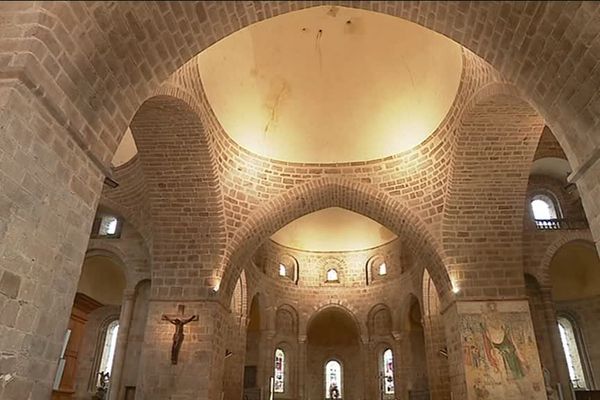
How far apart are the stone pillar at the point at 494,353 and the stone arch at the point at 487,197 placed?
1.49 ft

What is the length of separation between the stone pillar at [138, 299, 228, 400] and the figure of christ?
3.8 inches

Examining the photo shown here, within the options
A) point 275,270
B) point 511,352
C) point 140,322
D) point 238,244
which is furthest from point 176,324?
point 275,270

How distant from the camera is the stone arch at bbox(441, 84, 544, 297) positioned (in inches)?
378

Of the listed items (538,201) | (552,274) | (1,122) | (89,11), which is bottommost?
(1,122)

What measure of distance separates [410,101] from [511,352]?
6.15 m

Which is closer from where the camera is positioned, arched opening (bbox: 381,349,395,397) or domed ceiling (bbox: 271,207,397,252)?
arched opening (bbox: 381,349,395,397)

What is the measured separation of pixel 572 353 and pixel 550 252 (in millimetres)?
4694

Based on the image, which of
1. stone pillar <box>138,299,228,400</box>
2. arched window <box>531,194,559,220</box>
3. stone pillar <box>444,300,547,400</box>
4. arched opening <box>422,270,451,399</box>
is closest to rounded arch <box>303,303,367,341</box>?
arched opening <box>422,270,451,399</box>

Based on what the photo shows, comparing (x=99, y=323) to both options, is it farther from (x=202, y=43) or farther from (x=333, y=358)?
(x=202, y=43)

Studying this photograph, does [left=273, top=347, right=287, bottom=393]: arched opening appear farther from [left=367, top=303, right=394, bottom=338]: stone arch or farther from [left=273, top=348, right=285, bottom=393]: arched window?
[left=367, top=303, right=394, bottom=338]: stone arch

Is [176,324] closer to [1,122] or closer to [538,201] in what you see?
[1,122]

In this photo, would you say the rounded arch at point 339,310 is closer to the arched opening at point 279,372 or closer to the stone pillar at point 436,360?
the arched opening at point 279,372

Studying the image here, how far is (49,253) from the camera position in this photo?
427cm

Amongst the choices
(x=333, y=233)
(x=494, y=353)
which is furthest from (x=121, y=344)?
(x=494, y=353)
